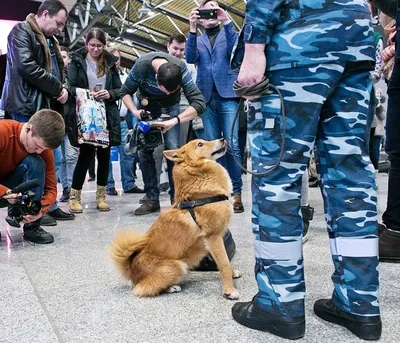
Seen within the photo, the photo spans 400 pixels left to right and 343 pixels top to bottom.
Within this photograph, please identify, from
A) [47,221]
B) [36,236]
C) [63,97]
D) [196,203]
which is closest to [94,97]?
[63,97]

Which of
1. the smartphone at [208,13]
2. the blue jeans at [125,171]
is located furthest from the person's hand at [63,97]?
the blue jeans at [125,171]

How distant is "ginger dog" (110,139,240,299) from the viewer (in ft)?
5.43

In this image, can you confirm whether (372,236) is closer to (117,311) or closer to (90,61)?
(117,311)

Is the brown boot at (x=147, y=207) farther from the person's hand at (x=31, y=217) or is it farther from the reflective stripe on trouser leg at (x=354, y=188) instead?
the reflective stripe on trouser leg at (x=354, y=188)

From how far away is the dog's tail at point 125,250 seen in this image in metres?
1.72

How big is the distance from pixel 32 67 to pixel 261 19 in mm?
2219

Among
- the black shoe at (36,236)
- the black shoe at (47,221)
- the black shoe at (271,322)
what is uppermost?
the black shoe at (271,322)

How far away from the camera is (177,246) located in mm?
1715

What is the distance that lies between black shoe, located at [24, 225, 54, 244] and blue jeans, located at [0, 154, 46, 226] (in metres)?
0.23

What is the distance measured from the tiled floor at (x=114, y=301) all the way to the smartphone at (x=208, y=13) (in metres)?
1.66

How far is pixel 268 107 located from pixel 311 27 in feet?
0.81

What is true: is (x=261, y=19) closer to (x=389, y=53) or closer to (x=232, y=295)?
(x=232, y=295)

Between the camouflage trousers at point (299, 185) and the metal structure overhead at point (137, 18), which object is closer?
the camouflage trousers at point (299, 185)

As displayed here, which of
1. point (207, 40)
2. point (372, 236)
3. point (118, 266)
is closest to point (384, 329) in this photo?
point (372, 236)
